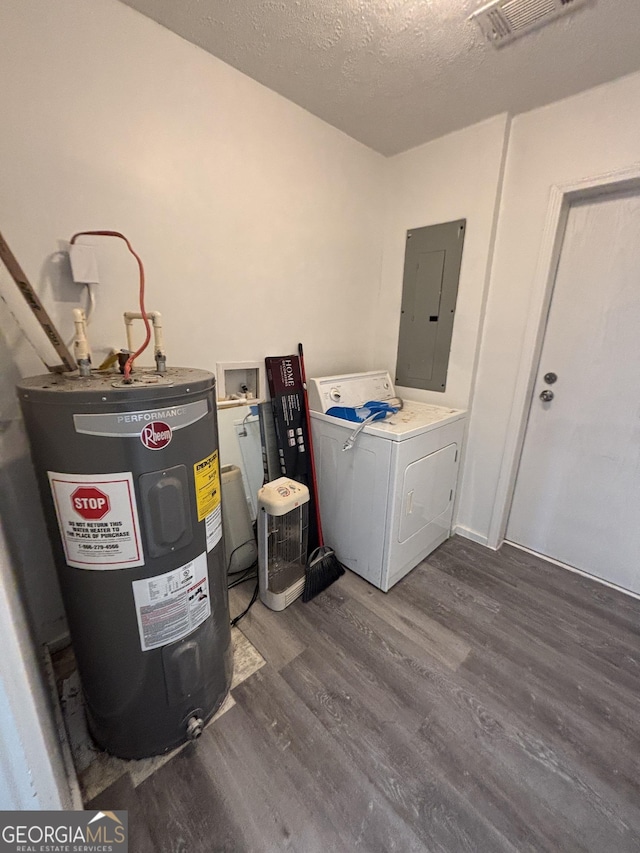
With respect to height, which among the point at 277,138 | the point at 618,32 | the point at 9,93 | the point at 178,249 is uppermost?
the point at 618,32

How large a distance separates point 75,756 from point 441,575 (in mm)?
1753

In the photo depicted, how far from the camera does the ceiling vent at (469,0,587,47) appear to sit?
1206 millimetres

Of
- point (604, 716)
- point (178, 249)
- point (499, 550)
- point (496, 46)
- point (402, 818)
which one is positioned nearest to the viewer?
point (402, 818)

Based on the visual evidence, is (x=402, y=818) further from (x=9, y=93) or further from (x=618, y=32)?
(x=618, y=32)

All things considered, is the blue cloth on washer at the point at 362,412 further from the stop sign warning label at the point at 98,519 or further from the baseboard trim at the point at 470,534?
the stop sign warning label at the point at 98,519

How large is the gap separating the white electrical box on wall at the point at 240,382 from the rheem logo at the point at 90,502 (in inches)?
38.4

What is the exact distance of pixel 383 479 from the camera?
1.71m

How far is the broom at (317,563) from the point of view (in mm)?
1788

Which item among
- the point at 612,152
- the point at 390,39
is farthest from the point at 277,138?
the point at 612,152

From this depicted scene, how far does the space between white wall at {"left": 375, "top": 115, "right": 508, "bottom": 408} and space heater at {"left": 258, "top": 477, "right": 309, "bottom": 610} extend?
1.24 meters

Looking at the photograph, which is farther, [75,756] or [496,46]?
[496,46]

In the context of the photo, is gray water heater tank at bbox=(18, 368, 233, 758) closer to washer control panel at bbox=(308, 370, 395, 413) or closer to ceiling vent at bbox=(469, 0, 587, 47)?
washer control panel at bbox=(308, 370, 395, 413)

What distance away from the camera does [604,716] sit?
129 centimetres

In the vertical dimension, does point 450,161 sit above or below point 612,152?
above
